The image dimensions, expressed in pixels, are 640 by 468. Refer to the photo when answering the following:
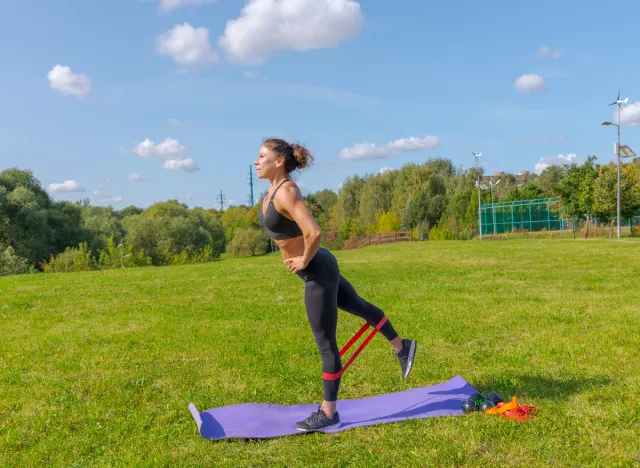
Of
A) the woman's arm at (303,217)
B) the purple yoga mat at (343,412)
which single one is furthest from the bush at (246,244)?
the woman's arm at (303,217)

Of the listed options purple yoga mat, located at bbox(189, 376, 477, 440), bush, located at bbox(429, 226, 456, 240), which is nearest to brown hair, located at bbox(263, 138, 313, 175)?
purple yoga mat, located at bbox(189, 376, 477, 440)

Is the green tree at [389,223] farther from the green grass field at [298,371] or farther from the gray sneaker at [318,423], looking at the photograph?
the gray sneaker at [318,423]

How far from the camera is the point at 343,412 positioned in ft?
16.0

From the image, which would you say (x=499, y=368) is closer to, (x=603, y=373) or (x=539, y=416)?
(x=603, y=373)

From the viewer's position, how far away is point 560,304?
32.2 ft

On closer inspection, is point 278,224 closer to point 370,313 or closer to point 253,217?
point 370,313

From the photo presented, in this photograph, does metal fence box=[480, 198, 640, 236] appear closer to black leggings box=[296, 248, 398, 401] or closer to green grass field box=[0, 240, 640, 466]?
green grass field box=[0, 240, 640, 466]

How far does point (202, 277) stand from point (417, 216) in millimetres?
46028

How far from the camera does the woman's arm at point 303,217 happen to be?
409 cm

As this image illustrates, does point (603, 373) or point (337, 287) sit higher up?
point (337, 287)

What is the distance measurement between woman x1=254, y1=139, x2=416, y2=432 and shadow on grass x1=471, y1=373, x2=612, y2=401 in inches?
75.3

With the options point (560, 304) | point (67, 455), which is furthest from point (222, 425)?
point (560, 304)

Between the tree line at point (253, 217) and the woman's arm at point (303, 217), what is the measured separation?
96.9ft

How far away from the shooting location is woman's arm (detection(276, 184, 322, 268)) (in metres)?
4.09
